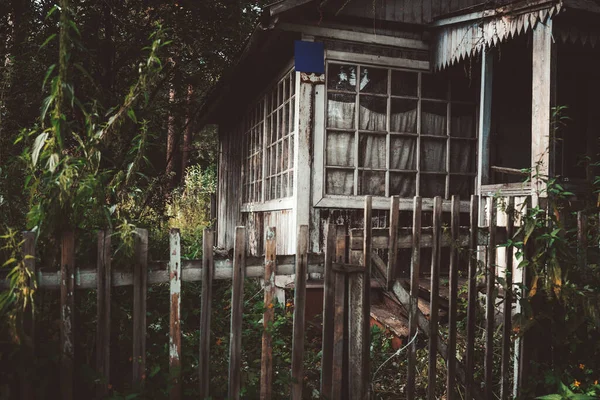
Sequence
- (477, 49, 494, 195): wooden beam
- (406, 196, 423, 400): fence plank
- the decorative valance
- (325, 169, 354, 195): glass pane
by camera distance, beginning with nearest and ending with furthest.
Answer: (406, 196, 423, 400): fence plank, the decorative valance, (477, 49, 494, 195): wooden beam, (325, 169, 354, 195): glass pane

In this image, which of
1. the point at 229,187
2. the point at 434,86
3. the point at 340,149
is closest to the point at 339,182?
the point at 340,149

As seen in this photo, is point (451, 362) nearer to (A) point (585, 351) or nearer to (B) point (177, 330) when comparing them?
(A) point (585, 351)

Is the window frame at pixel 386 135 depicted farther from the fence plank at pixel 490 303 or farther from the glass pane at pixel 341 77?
the fence plank at pixel 490 303

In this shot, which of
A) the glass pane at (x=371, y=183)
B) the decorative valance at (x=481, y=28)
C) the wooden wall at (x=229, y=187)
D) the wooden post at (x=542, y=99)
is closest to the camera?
the wooden post at (x=542, y=99)

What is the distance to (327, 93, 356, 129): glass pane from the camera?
597 centimetres

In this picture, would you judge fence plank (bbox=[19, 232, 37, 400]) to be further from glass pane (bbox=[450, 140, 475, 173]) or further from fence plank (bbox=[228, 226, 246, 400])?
glass pane (bbox=[450, 140, 475, 173])

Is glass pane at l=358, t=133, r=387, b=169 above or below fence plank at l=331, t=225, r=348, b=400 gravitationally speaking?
above

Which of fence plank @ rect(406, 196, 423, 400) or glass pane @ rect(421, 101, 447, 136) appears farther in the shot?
glass pane @ rect(421, 101, 447, 136)

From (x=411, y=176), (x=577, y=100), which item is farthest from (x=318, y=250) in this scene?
(x=577, y=100)

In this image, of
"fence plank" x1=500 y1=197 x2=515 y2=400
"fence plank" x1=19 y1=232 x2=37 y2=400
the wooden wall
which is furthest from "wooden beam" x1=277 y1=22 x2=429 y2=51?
the wooden wall

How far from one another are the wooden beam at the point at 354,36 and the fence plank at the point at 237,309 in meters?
3.62

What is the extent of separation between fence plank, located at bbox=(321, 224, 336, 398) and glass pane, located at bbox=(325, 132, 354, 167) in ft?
10.3

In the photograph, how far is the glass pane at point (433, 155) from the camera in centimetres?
633

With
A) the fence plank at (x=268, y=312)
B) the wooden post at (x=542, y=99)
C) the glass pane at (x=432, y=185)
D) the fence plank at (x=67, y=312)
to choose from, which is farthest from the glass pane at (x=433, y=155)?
the fence plank at (x=67, y=312)
